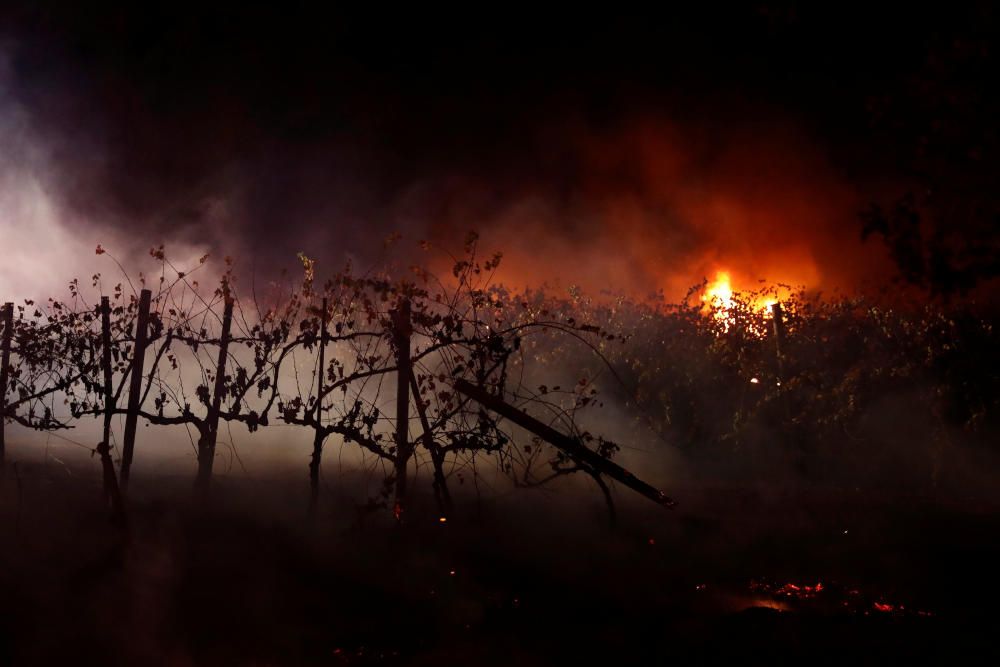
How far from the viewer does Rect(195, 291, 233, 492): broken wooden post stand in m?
7.25

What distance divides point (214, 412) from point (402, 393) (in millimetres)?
1990

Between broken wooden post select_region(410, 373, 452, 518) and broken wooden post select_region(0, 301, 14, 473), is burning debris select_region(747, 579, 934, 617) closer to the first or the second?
broken wooden post select_region(410, 373, 452, 518)

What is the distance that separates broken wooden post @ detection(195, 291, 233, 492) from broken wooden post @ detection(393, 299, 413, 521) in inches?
70.9

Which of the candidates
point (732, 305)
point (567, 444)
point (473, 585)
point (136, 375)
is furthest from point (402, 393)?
point (732, 305)

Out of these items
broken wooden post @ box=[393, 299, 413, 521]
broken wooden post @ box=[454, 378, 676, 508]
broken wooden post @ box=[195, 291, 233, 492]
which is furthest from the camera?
broken wooden post @ box=[195, 291, 233, 492]

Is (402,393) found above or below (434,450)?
above

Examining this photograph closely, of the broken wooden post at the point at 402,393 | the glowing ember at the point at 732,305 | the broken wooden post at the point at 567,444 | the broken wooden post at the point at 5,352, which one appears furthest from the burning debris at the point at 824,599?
the broken wooden post at the point at 5,352

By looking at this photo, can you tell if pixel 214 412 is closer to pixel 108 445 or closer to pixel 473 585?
A: pixel 108 445

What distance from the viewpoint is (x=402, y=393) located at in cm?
637

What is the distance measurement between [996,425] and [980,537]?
273 centimetres

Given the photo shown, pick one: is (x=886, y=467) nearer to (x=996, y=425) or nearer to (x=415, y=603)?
(x=996, y=425)

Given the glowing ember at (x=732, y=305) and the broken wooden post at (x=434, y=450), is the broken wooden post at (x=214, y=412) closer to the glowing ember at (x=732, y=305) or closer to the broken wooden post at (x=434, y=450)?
the broken wooden post at (x=434, y=450)

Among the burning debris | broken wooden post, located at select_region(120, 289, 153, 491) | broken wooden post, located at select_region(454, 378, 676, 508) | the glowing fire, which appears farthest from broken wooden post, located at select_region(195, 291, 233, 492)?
the glowing fire

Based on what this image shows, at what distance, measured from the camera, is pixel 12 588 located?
18.0 feet
